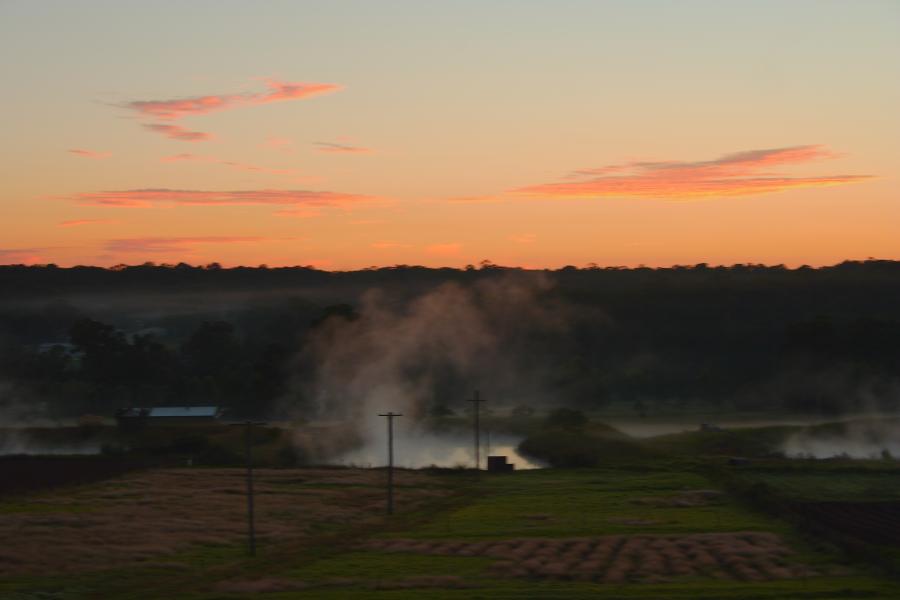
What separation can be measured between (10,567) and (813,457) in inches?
3066

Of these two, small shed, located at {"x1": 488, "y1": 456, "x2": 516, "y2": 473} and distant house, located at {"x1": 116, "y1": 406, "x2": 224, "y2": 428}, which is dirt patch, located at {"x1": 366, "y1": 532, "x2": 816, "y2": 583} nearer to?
small shed, located at {"x1": 488, "y1": 456, "x2": 516, "y2": 473}

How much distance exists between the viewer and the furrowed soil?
47.1 metres

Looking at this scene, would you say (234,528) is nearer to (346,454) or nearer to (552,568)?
(552,568)

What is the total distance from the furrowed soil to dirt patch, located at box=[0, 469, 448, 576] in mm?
174

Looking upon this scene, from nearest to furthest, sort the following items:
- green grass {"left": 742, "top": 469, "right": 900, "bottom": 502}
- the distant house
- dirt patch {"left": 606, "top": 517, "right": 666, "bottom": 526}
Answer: dirt patch {"left": 606, "top": 517, "right": 666, "bottom": 526}, green grass {"left": 742, "top": 469, "right": 900, "bottom": 502}, the distant house

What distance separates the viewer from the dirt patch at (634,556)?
4912 centimetres

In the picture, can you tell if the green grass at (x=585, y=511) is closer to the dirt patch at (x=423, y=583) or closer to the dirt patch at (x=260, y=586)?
the dirt patch at (x=423, y=583)

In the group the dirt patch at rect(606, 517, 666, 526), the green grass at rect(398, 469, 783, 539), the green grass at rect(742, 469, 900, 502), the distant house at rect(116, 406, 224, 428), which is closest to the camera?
the green grass at rect(398, 469, 783, 539)

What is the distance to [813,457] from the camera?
110 m

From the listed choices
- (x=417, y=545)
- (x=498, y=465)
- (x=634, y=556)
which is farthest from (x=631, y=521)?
(x=498, y=465)

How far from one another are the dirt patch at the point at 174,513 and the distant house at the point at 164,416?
105ft

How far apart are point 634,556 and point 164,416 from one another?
9015 centimetres

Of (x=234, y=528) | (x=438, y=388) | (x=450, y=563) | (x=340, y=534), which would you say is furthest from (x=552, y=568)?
(x=438, y=388)

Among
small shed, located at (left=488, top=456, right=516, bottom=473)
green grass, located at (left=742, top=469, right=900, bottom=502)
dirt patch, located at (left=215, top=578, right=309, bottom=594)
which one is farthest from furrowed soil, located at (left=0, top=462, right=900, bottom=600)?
small shed, located at (left=488, top=456, right=516, bottom=473)
